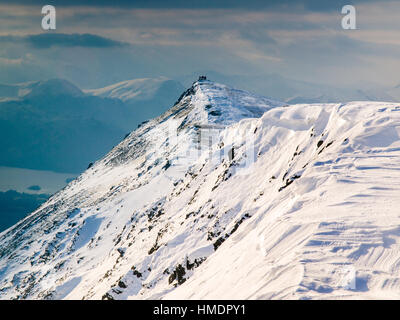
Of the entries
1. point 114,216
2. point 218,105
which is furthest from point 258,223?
point 218,105

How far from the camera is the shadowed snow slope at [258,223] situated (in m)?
19.0

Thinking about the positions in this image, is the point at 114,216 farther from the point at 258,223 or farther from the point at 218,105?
the point at 258,223

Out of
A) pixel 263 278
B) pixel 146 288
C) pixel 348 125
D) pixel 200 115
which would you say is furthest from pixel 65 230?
pixel 263 278

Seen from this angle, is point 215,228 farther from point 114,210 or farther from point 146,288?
point 114,210

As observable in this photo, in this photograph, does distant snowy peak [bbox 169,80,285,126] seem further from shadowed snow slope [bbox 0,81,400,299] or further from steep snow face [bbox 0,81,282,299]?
shadowed snow slope [bbox 0,81,400,299]

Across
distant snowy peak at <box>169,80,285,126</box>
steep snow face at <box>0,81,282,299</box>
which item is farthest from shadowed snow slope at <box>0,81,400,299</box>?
distant snowy peak at <box>169,80,285,126</box>

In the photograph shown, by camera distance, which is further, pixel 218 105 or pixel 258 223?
pixel 218 105

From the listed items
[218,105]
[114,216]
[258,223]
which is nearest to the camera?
[258,223]

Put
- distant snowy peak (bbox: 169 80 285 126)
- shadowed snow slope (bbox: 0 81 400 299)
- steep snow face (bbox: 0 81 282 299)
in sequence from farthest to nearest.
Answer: distant snowy peak (bbox: 169 80 285 126), steep snow face (bbox: 0 81 282 299), shadowed snow slope (bbox: 0 81 400 299)

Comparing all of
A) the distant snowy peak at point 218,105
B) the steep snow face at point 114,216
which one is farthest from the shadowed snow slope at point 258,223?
the distant snowy peak at point 218,105

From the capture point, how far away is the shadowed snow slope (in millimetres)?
18969

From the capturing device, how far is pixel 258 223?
29.1 m

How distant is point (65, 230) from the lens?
305 feet

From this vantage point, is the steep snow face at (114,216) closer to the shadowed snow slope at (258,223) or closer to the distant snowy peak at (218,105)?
the distant snowy peak at (218,105)
